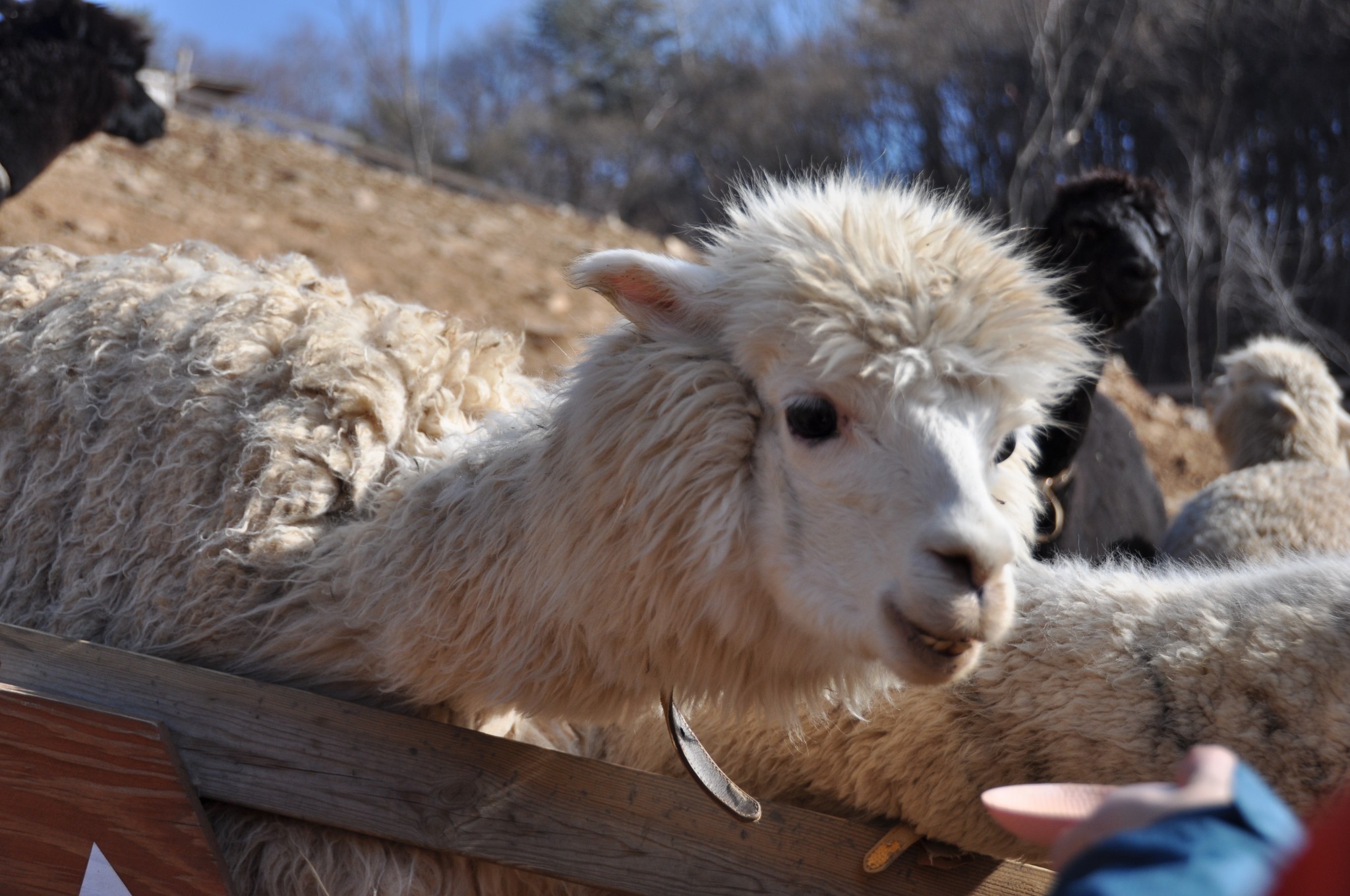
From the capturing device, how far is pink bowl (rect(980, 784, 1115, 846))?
1.02 m

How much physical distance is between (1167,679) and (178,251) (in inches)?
125

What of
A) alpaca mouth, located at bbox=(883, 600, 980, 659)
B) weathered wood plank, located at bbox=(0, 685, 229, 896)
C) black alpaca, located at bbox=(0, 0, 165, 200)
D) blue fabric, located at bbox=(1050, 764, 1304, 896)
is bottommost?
weathered wood plank, located at bbox=(0, 685, 229, 896)

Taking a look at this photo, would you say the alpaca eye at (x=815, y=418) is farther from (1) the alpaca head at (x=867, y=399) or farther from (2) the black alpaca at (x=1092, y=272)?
(2) the black alpaca at (x=1092, y=272)

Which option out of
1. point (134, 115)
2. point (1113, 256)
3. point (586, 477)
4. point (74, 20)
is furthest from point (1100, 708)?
point (134, 115)

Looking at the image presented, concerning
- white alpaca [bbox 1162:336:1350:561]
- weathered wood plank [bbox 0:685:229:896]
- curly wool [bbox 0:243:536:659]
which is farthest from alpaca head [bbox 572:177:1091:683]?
white alpaca [bbox 1162:336:1350:561]

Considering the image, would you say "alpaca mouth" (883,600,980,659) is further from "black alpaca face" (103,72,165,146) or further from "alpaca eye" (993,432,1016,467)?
"black alpaca face" (103,72,165,146)

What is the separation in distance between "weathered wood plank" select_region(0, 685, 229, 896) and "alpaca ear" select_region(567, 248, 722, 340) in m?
1.23

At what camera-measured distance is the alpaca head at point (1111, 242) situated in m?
3.59

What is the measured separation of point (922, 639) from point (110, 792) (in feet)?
5.21

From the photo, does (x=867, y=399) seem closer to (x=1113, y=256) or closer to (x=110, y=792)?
(x=110, y=792)

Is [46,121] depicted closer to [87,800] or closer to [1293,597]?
[87,800]

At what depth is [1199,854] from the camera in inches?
30.0

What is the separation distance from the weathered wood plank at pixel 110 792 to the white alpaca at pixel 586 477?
23cm

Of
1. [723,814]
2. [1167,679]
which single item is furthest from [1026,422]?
[723,814]
